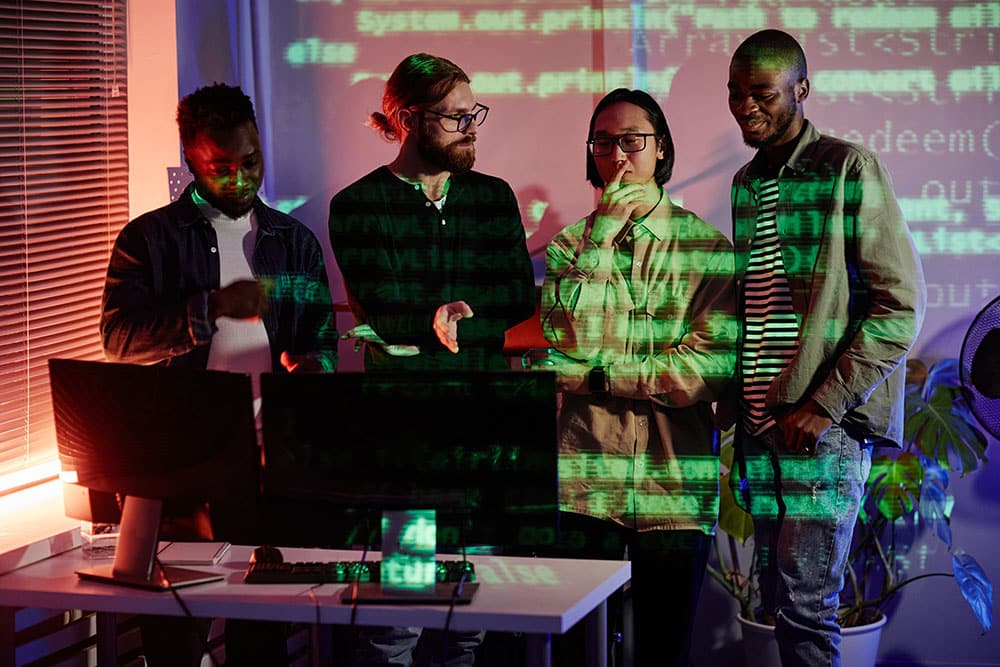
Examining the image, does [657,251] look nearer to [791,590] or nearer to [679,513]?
[679,513]

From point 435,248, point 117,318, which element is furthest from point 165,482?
point 435,248

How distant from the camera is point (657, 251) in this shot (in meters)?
2.94

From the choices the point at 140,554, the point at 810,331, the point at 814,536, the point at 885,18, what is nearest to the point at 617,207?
the point at 810,331

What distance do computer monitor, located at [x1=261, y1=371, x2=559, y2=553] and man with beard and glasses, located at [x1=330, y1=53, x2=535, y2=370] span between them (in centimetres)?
73

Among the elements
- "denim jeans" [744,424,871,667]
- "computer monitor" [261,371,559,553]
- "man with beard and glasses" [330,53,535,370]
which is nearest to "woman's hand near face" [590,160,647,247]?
"man with beard and glasses" [330,53,535,370]

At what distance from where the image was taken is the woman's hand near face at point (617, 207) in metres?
2.98

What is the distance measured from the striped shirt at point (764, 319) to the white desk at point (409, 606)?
648 millimetres

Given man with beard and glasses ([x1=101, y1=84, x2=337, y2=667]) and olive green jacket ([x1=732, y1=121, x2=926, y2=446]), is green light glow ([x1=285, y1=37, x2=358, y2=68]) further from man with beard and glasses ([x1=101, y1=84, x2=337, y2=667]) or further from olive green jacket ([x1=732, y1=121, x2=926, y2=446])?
olive green jacket ([x1=732, y1=121, x2=926, y2=446])

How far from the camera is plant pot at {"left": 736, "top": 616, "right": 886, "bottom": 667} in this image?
3398 mm

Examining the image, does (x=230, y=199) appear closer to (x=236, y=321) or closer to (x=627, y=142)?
(x=236, y=321)

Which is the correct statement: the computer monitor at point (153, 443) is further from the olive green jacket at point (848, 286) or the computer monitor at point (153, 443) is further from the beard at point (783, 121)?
the beard at point (783, 121)

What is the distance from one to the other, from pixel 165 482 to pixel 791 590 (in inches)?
60.6

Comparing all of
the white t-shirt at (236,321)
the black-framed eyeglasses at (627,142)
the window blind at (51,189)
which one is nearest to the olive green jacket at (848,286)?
the black-framed eyeglasses at (627,142)

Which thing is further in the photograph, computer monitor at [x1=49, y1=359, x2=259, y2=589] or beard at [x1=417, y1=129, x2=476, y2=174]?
beard at [x1=417, y1=129, x2=476, y2=174]
